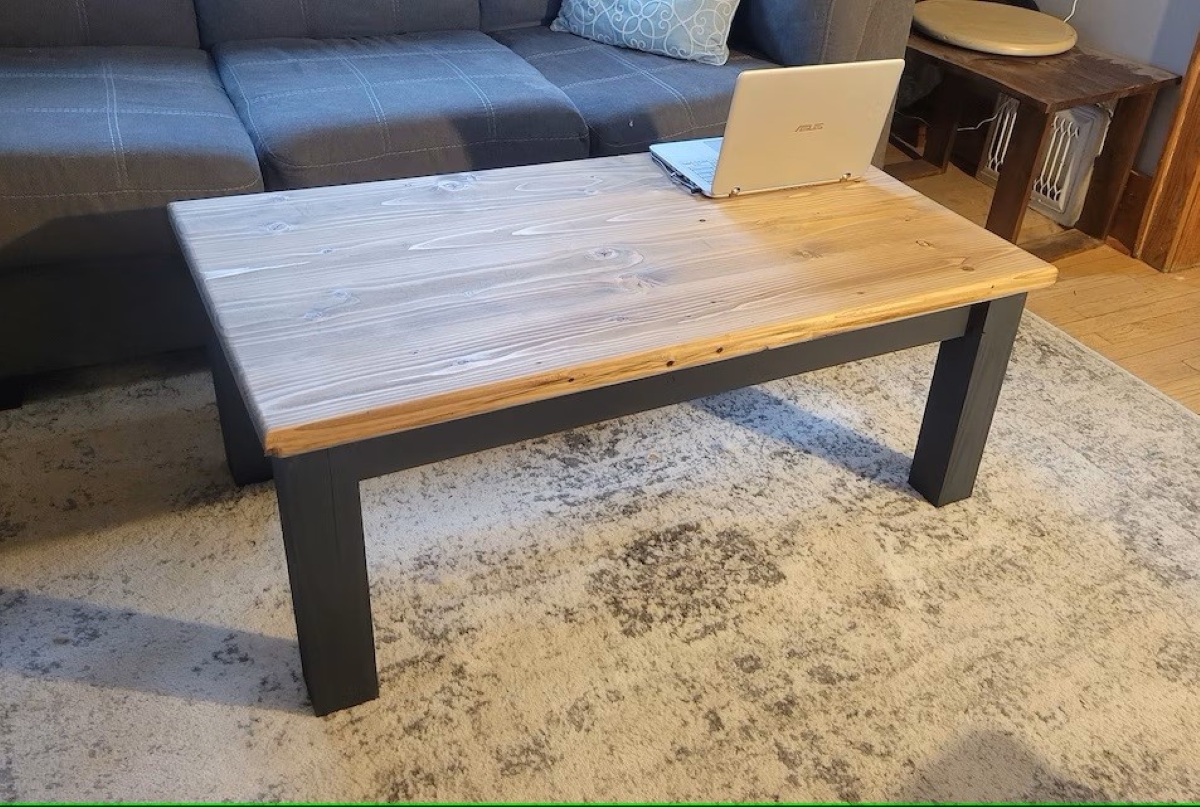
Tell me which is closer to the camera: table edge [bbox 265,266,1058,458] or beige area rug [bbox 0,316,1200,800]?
table edge [bbox 265,266,1058,458]

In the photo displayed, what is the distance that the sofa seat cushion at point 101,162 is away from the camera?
1608mm

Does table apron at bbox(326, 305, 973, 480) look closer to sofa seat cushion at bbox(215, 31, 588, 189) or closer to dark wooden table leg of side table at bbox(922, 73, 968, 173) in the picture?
sofa seat cushion at bbox(215, 31, 588, 189)

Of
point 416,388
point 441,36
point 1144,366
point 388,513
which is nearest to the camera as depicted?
point 416,388

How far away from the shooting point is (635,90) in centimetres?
210

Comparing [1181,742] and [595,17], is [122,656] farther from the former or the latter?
[595,17]

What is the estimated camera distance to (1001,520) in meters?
1.72

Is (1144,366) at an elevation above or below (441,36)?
below

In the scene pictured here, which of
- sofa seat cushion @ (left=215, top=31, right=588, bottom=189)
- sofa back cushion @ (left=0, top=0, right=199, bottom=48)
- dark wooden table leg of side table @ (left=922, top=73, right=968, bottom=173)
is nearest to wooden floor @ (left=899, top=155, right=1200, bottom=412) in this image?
dark wooden table leg of side table @ (left=922, top=73, right=968, bottom=173)

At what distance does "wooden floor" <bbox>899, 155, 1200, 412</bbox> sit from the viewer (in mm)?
2178

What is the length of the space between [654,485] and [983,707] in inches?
24.5

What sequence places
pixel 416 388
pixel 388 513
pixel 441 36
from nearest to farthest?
pixel 416 388, pixel 388 513, pixel 441 36

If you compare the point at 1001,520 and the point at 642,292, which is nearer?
the point at 642,292

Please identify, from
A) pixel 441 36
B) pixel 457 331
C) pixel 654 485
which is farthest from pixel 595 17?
pixel 457 331

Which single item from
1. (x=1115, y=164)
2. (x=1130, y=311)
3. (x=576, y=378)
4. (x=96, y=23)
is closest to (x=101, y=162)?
(x=96, y=23)
